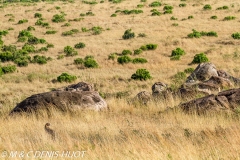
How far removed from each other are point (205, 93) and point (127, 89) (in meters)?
6.66

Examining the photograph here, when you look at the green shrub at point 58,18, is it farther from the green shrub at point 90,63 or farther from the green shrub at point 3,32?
the green shrub at point 90,63

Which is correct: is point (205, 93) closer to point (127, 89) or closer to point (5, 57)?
point (127, 89)

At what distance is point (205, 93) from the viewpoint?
12047 millimetres

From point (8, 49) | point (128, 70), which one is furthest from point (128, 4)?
point (128, 70)

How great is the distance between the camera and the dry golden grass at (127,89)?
6430 millimetres

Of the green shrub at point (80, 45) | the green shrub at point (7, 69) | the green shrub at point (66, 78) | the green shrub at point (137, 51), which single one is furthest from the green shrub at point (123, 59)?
the green shrub at point (7, 69)

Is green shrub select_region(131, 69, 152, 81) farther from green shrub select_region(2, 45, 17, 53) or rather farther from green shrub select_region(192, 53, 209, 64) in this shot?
green shrub select_region(2, 45, 17, 53)

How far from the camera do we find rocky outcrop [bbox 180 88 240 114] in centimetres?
935

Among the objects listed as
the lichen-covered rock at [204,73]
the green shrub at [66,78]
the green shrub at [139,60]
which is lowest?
the green shrub at [139,60]

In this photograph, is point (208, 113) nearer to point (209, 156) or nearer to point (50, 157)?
point (209, 156)

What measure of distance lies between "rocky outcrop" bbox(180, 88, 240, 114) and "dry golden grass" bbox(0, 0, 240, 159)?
418 mm

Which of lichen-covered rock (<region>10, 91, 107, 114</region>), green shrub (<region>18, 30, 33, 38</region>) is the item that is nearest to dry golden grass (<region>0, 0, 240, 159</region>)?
lichen-covered rock (<region>10, 91, 107, 114</region>)

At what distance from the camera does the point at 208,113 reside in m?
9.09

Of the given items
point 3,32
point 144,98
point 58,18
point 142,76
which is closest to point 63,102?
point 144,98
